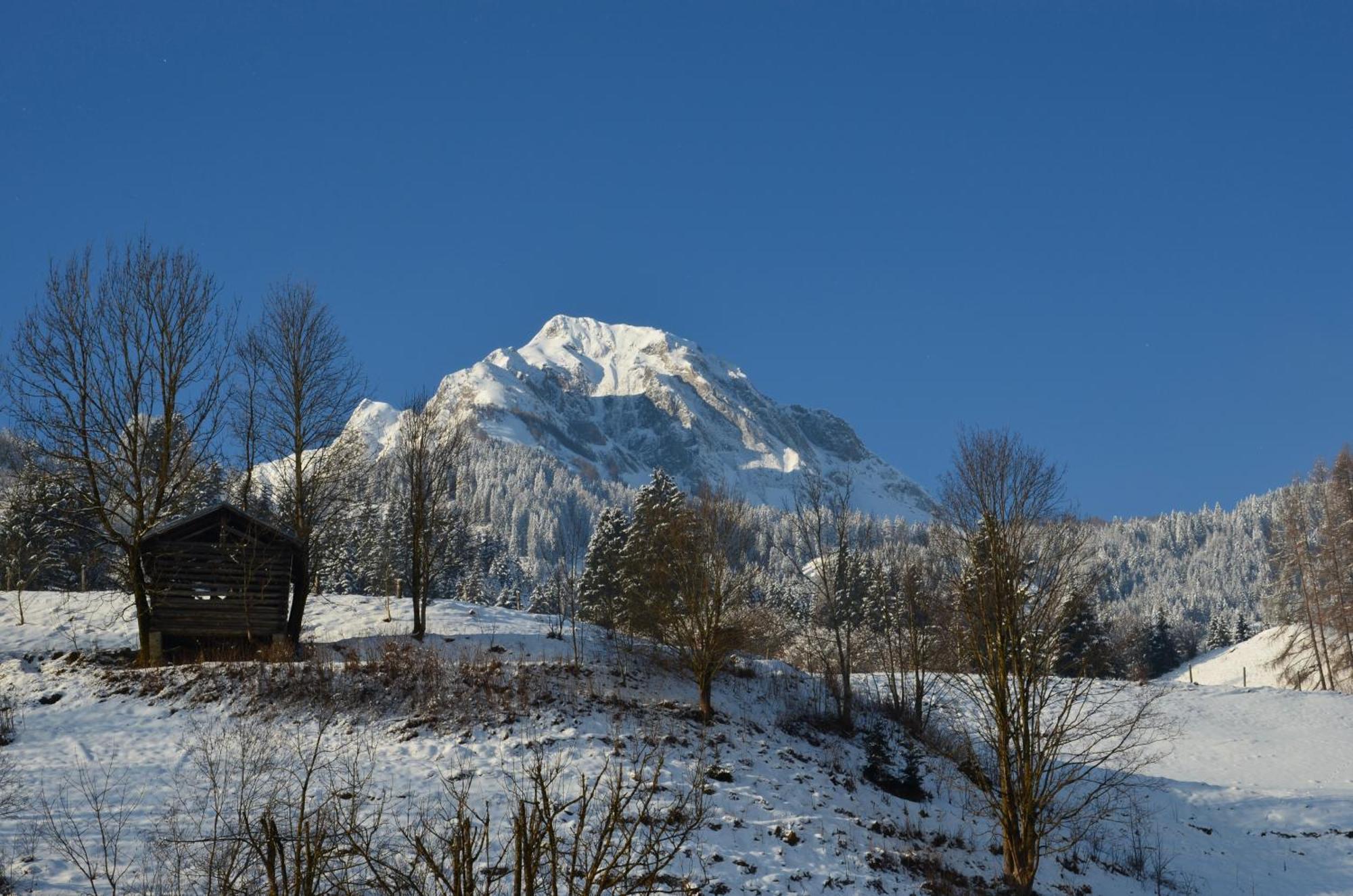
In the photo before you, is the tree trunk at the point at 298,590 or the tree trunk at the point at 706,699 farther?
the tree trunk at the point at 298,590

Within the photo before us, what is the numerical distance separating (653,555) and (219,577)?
12373mm

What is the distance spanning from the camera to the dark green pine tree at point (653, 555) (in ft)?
73.4

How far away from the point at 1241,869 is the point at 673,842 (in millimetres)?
12840

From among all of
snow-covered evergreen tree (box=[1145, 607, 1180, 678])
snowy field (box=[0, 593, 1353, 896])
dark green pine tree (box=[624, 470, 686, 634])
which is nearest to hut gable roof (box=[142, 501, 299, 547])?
snowy field (box=[0, 593, 1353, 896])

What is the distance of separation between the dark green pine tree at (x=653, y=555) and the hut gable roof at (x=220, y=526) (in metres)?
9.82

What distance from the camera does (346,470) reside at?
26.8 meters

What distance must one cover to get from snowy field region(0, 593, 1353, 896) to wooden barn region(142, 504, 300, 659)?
64.8 inches

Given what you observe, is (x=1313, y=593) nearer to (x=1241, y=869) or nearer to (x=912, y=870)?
(x=1241, y=869)

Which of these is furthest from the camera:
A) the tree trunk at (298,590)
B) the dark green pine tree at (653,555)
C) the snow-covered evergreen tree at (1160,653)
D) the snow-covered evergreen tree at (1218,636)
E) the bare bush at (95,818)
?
the snow-covered evergreen tree at (1218,636)

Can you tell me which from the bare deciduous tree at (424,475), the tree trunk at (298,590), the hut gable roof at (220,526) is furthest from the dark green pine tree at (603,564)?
the hut gable roof at (220,526)

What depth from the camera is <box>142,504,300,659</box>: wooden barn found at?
22.4m

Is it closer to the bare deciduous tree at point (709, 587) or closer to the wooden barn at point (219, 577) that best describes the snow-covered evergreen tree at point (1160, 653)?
the bare deciduous tree at point (709, 587)

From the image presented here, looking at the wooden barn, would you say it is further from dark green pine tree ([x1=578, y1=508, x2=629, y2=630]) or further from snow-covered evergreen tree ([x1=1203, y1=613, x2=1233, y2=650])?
snow-covered evergreen tree ([x1=1203, y1=613, x2=1233, y2=650])

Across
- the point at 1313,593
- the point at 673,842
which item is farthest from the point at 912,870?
the point at 1313,593
